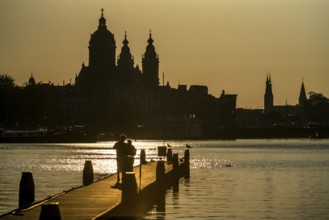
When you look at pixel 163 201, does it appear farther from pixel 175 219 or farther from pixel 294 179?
pixel 294 179

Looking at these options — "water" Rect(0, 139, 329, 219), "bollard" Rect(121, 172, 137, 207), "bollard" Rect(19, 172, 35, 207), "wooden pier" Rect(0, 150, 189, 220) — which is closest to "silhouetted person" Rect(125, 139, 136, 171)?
"wooden pier" Rect(0, 150, 189, 220)

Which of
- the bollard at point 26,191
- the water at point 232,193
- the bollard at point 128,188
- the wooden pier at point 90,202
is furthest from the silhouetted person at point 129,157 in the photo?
the bollard at point 26,191

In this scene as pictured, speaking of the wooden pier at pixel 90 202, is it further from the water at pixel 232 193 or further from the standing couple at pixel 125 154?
the water at pixel 232 193

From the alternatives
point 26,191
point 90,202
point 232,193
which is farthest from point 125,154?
point 232,193

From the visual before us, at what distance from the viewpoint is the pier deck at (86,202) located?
3974 cm

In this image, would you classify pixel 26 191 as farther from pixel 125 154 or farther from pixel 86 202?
pixel 125 154

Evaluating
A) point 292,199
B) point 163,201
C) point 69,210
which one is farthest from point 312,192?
point 69,210

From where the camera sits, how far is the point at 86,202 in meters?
45.2

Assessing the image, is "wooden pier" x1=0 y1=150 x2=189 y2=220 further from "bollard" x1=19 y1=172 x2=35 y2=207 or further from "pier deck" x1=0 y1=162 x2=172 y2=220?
"bollard" x1=19 y1=172 x2=35 y2=207

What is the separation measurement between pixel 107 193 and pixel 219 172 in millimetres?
41600

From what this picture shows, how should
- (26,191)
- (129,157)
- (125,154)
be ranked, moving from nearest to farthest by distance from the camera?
(26,191) < (129,157) < (125,154)

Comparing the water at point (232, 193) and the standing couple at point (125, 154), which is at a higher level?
the standing couple at point (125, 154)

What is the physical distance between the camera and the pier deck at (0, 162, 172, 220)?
1564 inches

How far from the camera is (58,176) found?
8200 cm
